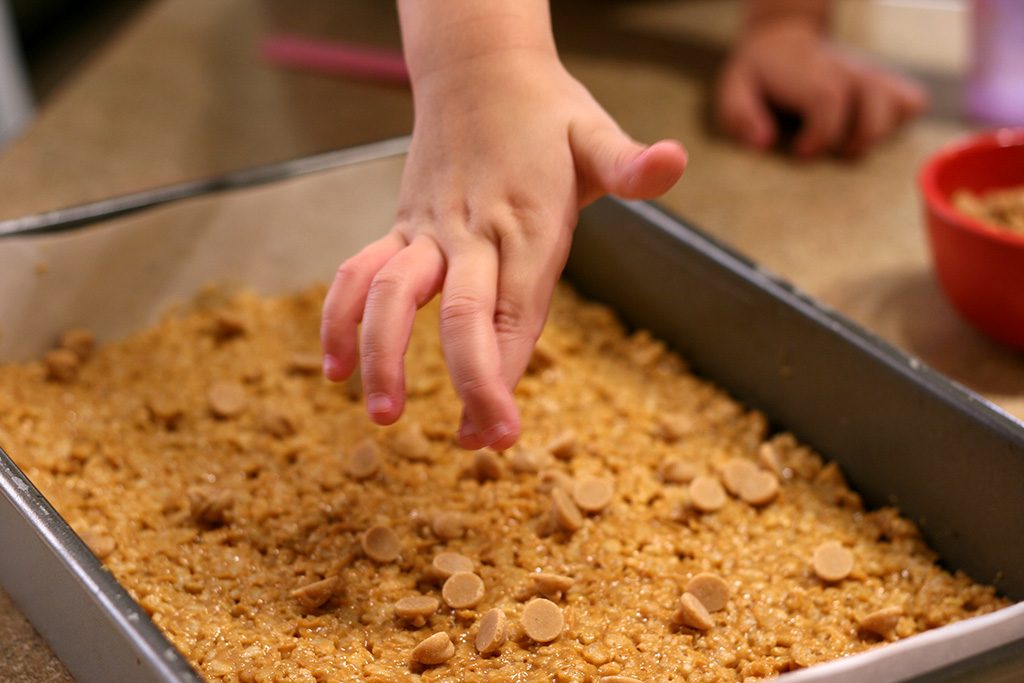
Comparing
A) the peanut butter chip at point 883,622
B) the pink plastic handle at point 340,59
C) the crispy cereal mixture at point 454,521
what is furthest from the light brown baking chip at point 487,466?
the pink plastic handle at point 340,59

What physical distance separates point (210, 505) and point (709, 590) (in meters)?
0.30

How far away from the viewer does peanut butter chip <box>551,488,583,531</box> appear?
2.17 feet

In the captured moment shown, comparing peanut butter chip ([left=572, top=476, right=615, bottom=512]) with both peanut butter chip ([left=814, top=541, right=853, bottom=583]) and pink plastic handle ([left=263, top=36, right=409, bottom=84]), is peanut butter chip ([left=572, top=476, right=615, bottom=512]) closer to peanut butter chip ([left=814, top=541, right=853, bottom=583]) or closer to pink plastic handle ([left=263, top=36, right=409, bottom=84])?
peanut butter chip ([left=814, top=541, right=853, bottom=583])

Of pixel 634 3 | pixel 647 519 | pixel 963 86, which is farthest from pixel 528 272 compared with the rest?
pixel 634 3

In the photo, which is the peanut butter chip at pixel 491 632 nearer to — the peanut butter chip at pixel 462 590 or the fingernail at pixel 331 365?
the peanut butter chip at pixel 462 590

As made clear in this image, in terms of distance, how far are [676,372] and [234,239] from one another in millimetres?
370

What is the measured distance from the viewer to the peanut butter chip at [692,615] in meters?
0.60

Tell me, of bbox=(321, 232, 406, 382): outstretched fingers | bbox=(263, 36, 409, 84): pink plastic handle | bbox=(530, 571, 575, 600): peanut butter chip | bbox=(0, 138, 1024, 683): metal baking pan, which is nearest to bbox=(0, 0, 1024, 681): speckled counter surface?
bbox=(263, 36, 409, 84): pink plastic handle

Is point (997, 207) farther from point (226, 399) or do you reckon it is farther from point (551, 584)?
point (226, 399)

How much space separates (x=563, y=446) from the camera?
0.73 meters

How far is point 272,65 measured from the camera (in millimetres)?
1366

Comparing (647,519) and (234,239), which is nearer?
(647,519)

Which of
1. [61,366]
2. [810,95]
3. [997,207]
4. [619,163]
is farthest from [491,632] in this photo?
[810,95]

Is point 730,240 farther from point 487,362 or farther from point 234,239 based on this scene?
point 487,362
